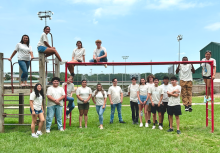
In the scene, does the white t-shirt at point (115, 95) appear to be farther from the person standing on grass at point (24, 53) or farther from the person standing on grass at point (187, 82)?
the person standing on grass at point (24, 53)

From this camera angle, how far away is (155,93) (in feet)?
23.9

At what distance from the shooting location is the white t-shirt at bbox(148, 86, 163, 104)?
23.7 ft

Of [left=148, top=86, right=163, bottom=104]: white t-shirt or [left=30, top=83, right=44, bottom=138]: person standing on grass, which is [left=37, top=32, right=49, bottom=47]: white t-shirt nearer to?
[left=30, top=83, right=44, bottom=138]: person standing on grass

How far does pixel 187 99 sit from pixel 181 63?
1.33 metres

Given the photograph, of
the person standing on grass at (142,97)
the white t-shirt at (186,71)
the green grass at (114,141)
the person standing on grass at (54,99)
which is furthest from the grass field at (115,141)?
the white t-shirt at (186,71)

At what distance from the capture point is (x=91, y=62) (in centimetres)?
736

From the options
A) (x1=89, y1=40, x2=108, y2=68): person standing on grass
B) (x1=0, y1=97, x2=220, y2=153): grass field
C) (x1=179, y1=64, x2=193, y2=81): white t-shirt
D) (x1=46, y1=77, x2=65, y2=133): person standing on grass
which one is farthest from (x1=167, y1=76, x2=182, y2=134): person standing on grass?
(x1=46, y1=77, x2=65, y2=133): person standing on grass

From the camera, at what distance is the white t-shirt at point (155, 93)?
7.22 m

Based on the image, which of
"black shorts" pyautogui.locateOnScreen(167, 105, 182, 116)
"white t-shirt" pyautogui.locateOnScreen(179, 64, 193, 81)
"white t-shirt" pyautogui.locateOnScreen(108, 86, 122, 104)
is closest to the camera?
"black shorts" pyautogui.locateOnScreen(167, 105, 182, 116)

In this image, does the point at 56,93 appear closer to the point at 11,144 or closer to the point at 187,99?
the point at 11,144

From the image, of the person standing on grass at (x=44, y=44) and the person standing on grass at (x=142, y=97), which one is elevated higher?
the person standing on grass at (x=44, y=44)

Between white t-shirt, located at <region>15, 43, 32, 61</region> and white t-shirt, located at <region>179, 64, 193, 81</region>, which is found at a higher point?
white t-shirt, located at <region>15, 43, 32, 61</region>

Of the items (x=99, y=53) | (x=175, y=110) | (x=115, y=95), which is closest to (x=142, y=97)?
(x=115, y=95)

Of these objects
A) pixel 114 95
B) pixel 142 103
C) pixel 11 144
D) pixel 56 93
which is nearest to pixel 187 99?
pixel 142 103
